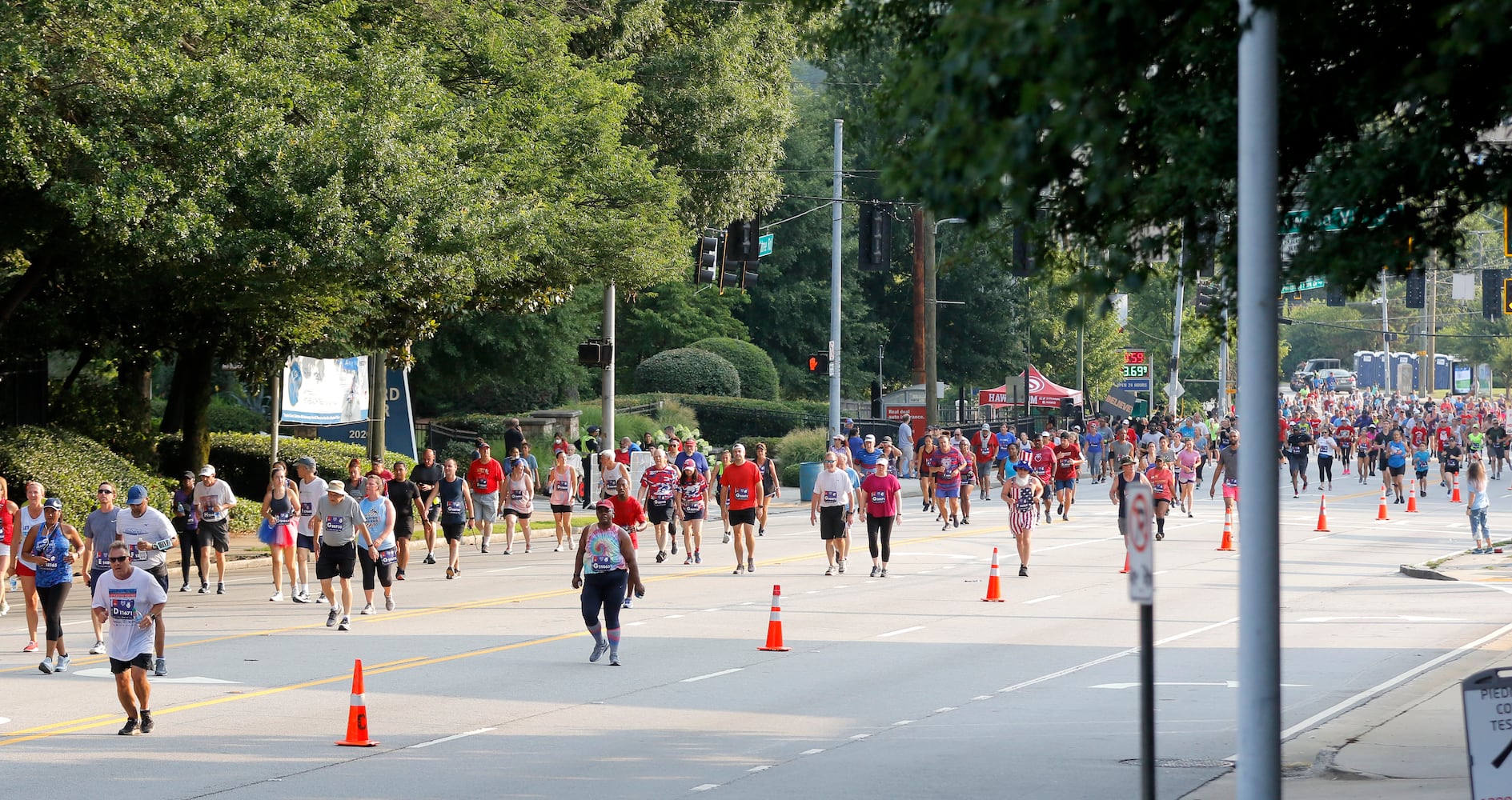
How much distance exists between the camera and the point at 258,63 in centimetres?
1956

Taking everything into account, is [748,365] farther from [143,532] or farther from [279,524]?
[143,532]

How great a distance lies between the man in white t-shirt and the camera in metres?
11.1

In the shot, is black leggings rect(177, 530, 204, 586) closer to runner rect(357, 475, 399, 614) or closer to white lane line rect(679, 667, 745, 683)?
runner rect(357, 475, 399, 614)

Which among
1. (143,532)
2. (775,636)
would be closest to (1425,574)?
(775,636)

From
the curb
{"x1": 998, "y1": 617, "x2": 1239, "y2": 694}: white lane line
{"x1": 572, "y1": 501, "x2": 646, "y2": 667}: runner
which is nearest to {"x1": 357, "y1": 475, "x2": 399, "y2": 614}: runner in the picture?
{"x1": 572, "y1": 501, "x2": 646, "y2": 667}: runner

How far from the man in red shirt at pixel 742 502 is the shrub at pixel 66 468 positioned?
840 centimetres

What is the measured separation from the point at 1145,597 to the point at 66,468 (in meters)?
20.8

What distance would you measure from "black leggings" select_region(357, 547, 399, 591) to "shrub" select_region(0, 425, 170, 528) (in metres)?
6.56

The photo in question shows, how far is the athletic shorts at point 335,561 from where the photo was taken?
16984 millimetres

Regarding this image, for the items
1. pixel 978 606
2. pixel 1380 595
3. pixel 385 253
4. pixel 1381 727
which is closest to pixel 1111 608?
pixel 978 606

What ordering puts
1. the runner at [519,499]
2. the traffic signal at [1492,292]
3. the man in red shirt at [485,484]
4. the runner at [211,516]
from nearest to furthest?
the runner at [211,516], the man in red shirt at [485,484], the runner at [519,499], the traffic signal at [1492,292]

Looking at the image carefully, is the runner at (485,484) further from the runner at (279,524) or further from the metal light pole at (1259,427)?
the metal light pole at (1259,427)

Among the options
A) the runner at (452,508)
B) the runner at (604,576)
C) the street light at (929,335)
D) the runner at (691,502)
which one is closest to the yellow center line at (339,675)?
the runner at (691,502)

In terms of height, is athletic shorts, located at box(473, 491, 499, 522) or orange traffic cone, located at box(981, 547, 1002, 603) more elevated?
athletic shorts, located at box(473, 491, 499, 522)
